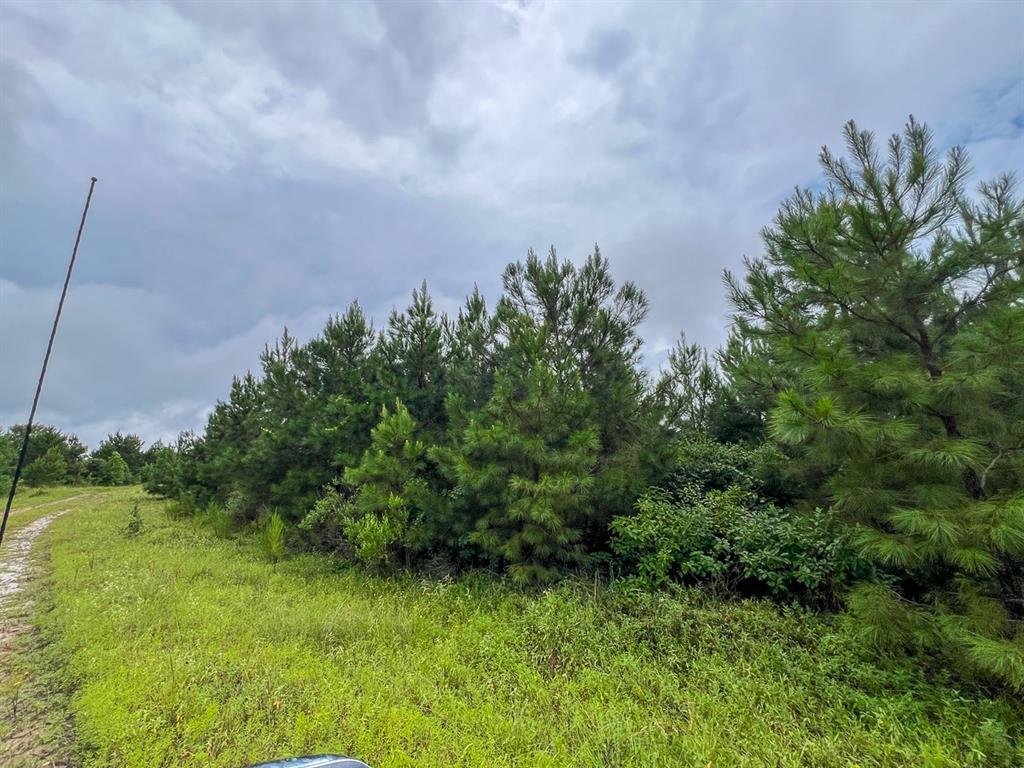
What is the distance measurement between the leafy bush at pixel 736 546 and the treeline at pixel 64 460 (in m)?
27.6

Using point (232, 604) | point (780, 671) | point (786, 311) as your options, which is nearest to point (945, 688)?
point (780, 671)

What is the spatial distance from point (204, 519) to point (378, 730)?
→ 14.7 metres

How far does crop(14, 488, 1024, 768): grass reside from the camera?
3094 mm

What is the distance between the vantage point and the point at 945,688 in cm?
366

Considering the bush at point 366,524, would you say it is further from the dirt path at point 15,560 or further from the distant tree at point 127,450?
the distant tree at point 127,450

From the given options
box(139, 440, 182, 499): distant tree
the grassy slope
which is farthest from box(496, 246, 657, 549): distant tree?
box(139, 440, 182, 499): distant tree

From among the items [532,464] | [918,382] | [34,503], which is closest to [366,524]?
[532,464]

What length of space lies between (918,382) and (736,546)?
10.1 ft

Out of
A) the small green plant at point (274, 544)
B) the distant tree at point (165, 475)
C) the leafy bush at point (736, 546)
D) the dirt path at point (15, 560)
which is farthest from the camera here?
the distant tree at point (165, 475)

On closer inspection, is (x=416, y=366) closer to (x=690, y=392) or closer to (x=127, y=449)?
(x=690, y=392)

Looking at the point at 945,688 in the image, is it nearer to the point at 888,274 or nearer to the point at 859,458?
the point at 859,458

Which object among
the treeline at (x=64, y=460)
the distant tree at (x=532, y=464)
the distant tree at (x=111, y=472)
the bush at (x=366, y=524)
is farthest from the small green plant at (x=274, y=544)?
the distant tree at (x=111, y=472)

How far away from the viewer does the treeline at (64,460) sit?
78.5 ft

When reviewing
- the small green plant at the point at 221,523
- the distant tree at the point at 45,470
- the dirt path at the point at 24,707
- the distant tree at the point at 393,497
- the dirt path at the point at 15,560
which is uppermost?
the distant tree at the point at 45,470
